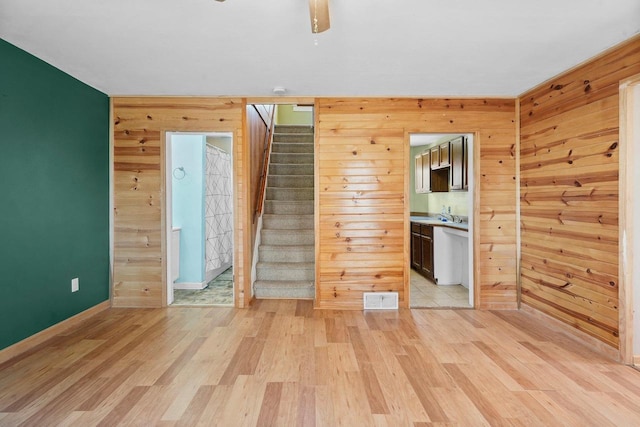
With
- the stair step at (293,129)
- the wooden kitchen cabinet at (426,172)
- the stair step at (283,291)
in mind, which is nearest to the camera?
the stair step at (283,291)

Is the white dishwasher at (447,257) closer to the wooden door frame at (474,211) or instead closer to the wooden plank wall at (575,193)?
the wooden door frame at (474,211)

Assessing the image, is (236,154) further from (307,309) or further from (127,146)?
(307,309)

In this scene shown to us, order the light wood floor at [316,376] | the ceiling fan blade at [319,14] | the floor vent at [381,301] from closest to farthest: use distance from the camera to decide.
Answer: the ceiling fan blade at [319,14], the light wood floor at [316,376], the floor vent at [381,301]

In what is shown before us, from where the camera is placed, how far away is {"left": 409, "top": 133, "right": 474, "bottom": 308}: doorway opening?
4262mm

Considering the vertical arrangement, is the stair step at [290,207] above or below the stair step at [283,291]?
above

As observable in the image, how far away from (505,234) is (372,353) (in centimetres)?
225

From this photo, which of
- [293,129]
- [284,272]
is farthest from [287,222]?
[293,129]

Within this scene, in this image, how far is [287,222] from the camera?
197 inches

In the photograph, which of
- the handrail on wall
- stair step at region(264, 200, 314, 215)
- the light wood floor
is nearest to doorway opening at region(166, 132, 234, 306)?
the handrail on wall

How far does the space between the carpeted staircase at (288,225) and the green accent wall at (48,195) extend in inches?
73.8

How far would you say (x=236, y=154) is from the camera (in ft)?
13.2

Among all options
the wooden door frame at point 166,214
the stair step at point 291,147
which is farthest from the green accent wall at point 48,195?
the stair step at point 291,147

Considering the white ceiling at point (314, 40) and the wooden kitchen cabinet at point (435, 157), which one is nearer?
the white ceiling at point (314, 40)

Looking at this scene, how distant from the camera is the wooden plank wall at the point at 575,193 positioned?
2.73 meters
